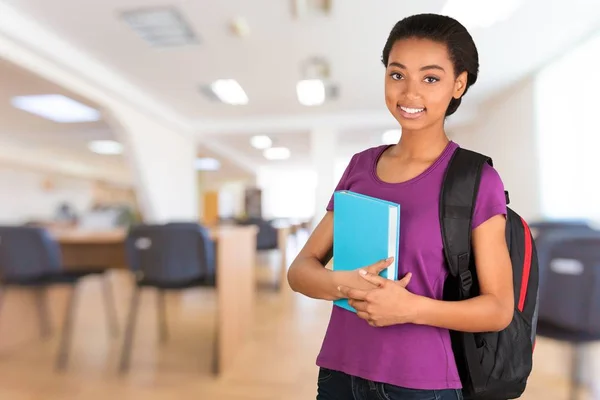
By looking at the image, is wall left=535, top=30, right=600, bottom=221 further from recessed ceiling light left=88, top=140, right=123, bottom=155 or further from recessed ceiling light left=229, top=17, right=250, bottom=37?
recessed ceiling light left=88, top=140, right=123, bottom=155

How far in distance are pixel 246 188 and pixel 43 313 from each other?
236 cm

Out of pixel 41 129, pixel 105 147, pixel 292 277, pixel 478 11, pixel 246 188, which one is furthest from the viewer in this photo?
pixel 105 147

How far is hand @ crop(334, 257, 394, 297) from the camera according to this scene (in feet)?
1.48

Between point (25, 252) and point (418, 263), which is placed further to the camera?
point (25, 252)

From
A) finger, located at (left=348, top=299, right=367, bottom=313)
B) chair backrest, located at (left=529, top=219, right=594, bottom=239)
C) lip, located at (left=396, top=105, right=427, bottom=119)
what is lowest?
finger, located at (left=348, top=299, right=367, bottom=313)

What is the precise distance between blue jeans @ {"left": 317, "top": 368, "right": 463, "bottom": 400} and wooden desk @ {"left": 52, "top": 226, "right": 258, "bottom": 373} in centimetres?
139

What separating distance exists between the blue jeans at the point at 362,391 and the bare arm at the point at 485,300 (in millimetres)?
114

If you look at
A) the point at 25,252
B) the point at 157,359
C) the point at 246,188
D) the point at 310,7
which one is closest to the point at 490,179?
the point at 157,359

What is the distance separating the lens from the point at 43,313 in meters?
2.43

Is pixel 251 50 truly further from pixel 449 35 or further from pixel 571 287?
pixel 449 35

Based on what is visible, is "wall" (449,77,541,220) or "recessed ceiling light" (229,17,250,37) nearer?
"wall" (449,77,541,220)

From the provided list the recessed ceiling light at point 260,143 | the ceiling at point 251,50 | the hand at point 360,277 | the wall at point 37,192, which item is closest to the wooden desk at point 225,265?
the ceiling at point 251,50

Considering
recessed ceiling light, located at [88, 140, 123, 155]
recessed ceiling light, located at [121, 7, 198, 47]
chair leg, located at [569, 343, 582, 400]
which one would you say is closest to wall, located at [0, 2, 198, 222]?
recessed ceiling light, located at [121, 7, 198, 47]

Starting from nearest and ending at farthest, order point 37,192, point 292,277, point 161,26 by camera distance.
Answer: point 292,277, point 161,26, point 37,192
